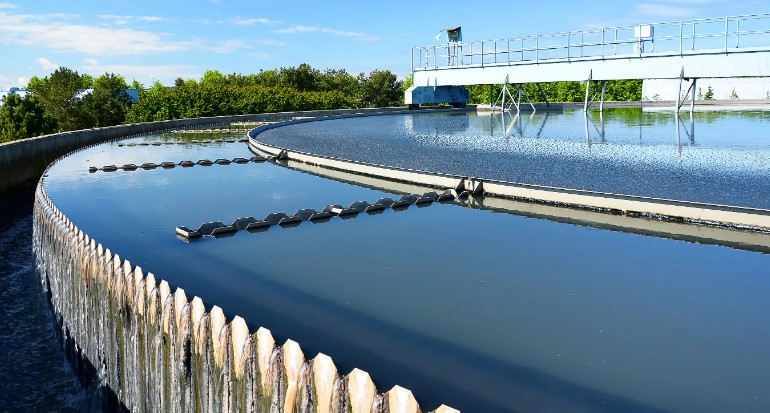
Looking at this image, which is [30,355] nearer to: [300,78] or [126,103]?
[126,103]

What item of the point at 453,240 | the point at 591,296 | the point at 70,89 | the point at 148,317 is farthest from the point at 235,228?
the point at 70,89

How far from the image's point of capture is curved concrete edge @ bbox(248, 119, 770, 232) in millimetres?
13109

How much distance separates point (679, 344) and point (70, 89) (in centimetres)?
6015

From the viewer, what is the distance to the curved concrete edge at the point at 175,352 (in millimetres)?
4739

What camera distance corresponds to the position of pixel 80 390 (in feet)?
29.5

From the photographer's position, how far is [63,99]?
56656mm

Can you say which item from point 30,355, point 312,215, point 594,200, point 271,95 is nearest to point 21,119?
point 271,95

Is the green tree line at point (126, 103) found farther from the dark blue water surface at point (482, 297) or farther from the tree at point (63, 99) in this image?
the dark blue water surface at point (482, 297)

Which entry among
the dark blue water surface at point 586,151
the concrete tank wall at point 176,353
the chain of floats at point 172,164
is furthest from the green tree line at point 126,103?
the concrete tank wall at point 176,353

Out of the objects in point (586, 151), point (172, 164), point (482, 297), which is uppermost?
point (172, 164)

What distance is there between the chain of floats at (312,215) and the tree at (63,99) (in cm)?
4796

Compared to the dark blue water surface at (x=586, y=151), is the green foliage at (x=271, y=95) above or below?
above

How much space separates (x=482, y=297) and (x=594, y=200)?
689cm

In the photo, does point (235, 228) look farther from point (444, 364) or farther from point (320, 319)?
point (444, 364)
